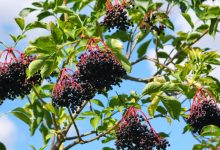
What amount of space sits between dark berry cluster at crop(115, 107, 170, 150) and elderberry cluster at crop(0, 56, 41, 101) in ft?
3.16

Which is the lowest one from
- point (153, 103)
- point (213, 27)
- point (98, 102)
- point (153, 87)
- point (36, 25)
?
point (98, 102)

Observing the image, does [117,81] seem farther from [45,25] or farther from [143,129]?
[45,25]

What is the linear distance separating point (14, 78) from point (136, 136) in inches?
48.2

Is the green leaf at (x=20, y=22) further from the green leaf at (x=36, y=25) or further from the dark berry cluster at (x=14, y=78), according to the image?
the dark berry cluster at (x=14, y=78)

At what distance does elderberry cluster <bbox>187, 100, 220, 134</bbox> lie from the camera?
180 inches

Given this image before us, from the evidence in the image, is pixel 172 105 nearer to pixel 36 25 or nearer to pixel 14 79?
pixel 14 79

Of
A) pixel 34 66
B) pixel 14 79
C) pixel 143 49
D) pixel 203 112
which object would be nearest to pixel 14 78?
pixel 14 79

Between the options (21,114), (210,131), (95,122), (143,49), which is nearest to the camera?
(210,131)

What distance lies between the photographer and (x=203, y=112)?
4.57 meters

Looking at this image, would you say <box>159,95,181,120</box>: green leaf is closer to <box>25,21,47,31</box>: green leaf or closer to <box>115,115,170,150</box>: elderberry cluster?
<box>115,115,170,150</box>: elderberry cluster

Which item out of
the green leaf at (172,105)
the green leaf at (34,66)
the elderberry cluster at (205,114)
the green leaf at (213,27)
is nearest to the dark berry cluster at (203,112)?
the elderberry cluster at (205,114)

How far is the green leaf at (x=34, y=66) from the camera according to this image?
13.7 feet

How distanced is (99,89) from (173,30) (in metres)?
1.93

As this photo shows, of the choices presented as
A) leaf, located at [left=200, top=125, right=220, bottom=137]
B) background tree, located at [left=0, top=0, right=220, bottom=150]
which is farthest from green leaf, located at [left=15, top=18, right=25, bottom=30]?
leaf, located at [left=200, top=125, right=220, bottom=137]
